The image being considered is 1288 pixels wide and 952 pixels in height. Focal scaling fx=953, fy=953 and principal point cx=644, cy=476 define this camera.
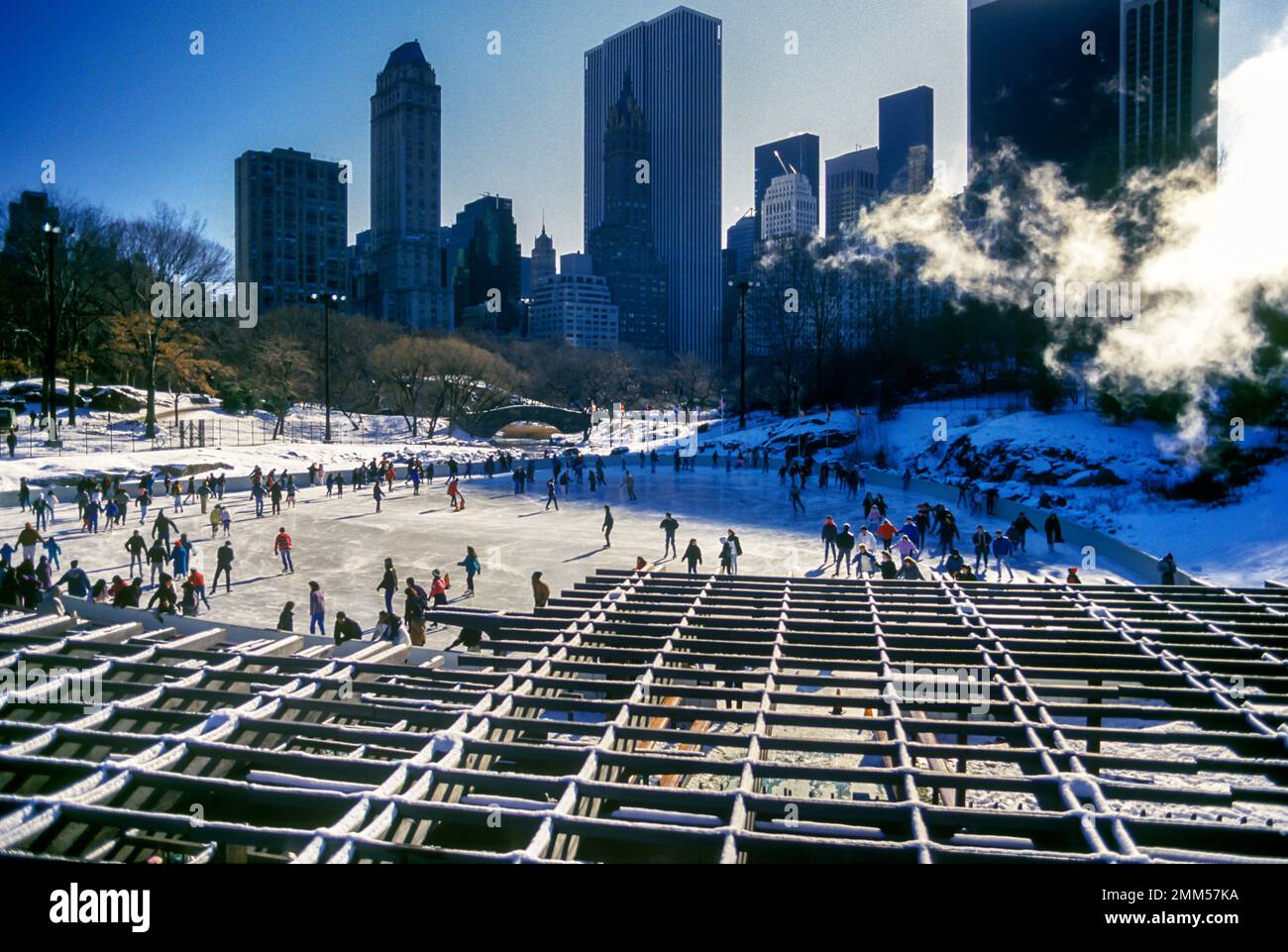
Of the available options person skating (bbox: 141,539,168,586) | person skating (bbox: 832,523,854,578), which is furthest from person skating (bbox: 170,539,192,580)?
person skating (bbox: 832,523,854,578)

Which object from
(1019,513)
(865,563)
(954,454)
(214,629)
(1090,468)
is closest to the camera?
(214,629)

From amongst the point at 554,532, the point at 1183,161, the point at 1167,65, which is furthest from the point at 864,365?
the point at 1167,65

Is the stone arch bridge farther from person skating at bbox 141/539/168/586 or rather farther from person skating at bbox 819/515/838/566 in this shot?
person skating at bbox 141/539/168/586

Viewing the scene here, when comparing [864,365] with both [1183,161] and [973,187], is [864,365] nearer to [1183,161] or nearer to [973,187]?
[973,187]

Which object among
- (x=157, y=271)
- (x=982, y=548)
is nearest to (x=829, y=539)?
(x=982, y=548)

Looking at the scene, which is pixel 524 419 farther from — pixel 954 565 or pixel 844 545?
pixel 954 565
